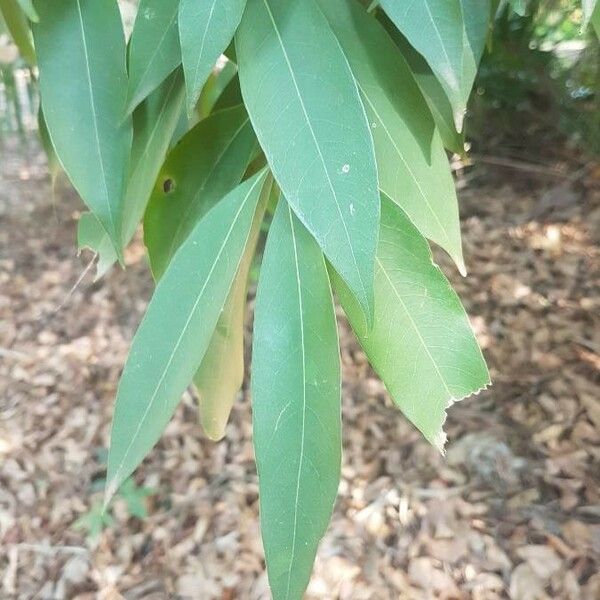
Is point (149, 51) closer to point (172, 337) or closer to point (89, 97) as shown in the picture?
point (89, 97)

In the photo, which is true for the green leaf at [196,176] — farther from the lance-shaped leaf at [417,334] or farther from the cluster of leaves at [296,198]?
the lance-shaped leaf at [417,334]

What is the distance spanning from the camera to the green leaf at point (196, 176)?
1.74 feet

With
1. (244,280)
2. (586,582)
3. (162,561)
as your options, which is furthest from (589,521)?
(244,280)

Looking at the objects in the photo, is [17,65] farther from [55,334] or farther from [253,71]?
[253,71]

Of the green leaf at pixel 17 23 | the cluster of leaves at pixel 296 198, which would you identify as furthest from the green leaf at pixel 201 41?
the green leaf at pixel 17 23

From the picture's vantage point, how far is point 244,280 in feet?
1.71

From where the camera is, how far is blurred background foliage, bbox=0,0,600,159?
62.9 inches

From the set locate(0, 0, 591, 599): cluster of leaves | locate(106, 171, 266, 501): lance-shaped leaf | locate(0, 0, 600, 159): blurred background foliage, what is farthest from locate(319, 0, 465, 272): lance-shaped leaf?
A: locate(0, 0, 600, 159): blurred background foliage

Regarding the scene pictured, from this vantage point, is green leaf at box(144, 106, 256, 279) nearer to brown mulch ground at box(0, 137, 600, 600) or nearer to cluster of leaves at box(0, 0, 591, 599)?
cluster of leaves at box(0, 0, 591, 599)

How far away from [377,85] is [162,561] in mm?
919

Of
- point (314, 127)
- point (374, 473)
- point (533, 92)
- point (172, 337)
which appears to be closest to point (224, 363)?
point (172, 337)

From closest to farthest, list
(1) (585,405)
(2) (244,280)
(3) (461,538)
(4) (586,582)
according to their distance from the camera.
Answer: (2) (244,280)
(4) (586,582)
(3) (461,538)
(1) (585,405)

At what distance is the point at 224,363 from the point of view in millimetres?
535

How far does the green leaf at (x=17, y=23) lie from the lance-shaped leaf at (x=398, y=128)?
0.85 feet
